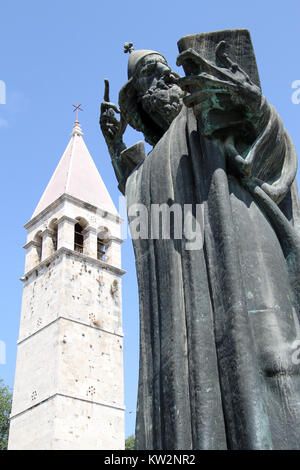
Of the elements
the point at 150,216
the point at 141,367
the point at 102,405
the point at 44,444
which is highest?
the point at 102,405

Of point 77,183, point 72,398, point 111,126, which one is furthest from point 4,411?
point 111,126

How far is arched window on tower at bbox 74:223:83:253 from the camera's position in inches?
1345

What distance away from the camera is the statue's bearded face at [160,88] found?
2.64 metres

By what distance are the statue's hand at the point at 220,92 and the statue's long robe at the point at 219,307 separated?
4.2 inches

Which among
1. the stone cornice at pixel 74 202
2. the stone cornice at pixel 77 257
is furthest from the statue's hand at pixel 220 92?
the stone cornice at pixel 74 202

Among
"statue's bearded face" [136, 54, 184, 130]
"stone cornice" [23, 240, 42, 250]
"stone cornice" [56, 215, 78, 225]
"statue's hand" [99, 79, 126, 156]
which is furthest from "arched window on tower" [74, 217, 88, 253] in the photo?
"statue's bearded face" [136, 54, 184, 130]

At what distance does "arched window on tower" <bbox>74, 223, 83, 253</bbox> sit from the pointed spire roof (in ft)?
6.25

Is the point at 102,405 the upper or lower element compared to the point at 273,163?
upper

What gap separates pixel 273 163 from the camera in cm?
236

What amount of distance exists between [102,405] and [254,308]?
27.2 meters

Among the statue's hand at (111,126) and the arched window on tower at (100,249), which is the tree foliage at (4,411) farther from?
the statue's hand at (111,126)

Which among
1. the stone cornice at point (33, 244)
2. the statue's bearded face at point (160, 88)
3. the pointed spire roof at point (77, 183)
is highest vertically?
the pointed spire roof at point (77, 183)
